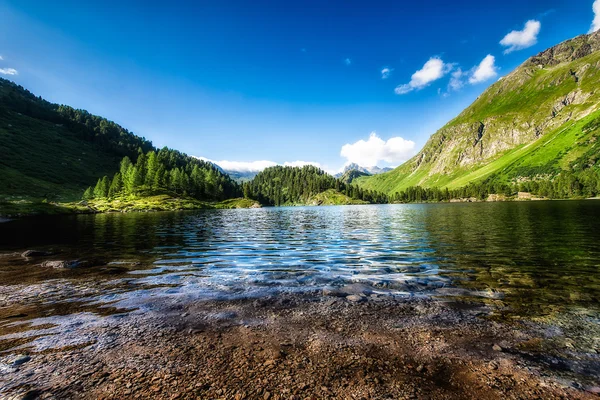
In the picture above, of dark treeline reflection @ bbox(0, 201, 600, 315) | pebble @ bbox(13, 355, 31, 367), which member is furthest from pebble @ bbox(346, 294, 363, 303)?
pebble @ bbox(13, 355, 31, 367)

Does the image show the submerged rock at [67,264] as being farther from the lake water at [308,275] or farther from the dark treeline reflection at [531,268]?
the dark treeline reflection at [531,268]

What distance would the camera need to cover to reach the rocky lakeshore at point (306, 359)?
21.7 feet

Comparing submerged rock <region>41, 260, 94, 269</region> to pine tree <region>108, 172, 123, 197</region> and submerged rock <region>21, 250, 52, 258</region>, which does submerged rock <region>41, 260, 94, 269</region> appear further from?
pine tree <region>108, 172, 123, 197</region>

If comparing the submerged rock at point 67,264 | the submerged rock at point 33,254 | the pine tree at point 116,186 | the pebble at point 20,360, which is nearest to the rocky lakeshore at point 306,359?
the pebble at point 20,360

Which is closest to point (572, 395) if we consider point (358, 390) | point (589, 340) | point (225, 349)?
point (589, 340)

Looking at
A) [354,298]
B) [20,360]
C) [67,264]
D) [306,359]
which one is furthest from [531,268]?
[67,264]

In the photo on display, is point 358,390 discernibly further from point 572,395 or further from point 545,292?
point 545,292

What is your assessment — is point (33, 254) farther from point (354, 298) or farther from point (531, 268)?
point (531, 268)

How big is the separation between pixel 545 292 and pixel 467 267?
606 centimetres

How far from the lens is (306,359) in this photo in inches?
318

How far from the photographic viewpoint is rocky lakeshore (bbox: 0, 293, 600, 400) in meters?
6.61

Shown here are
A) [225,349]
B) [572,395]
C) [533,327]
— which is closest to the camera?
[572,395]

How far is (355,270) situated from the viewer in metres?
20.2

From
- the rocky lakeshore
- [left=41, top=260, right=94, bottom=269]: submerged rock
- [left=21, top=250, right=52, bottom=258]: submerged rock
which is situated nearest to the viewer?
the rocky lakeshore
